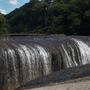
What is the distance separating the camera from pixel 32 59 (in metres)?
13.8

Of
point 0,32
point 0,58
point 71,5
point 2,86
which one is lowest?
point 2,86

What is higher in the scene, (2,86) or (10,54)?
(10,54)

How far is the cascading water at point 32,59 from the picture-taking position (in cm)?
1201

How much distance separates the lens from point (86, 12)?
140 ft

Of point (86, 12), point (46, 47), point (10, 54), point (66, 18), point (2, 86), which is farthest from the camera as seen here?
point (66, 18)

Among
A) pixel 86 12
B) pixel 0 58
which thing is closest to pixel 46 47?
pixel 0 58

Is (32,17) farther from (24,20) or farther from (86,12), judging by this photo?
(86,12)

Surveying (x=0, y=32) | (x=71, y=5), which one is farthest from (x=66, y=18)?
(x=0, y=32)

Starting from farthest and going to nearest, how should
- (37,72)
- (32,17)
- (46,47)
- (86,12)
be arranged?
(32,17) → (86,12) → (46,47) → (37,72)

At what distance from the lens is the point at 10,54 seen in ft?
40.7

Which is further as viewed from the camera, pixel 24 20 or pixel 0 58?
pixel 24 20

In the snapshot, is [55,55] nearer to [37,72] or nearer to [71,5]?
[37,72]

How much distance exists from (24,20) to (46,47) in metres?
72.3

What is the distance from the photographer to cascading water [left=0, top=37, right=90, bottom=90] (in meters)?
12.0
